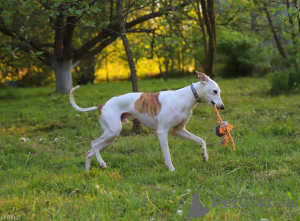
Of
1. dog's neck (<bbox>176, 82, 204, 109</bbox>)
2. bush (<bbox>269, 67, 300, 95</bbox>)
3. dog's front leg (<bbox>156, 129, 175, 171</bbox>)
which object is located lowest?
dog's front leg (<bbox>156, 129, 175, 171</bbox>)

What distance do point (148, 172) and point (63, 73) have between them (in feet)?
31.0

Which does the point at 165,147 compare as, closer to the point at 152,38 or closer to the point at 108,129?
the point at 108,129

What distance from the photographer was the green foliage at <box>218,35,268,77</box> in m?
15.9

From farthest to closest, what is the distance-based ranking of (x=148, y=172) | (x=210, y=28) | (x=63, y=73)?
(x=63, y=73) → (x=210, y=28) → (x=148, y=172)

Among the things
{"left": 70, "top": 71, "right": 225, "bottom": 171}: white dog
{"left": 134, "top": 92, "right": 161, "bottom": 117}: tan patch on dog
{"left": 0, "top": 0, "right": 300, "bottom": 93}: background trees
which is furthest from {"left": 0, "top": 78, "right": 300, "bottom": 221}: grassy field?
{"left": 0, "top": 0, "right": 300, "bottom": 93}: background trees

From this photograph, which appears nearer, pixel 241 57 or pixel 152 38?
pixel 152 38

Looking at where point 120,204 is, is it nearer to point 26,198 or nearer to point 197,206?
point 197,206

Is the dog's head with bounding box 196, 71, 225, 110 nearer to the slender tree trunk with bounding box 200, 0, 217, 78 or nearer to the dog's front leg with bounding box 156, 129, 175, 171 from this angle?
the dog's front leg with bounding box 156, 129, 175, 171

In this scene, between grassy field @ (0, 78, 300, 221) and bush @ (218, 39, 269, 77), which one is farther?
bush @ (218, 39, 269, 77)

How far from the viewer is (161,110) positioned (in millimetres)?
4828

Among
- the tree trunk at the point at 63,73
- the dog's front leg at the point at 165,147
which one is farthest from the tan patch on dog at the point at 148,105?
the tree trunk at the point at 63,73

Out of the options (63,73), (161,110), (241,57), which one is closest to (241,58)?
(241,57)

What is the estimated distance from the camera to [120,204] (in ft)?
11.2

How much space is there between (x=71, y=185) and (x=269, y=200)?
2.16m
